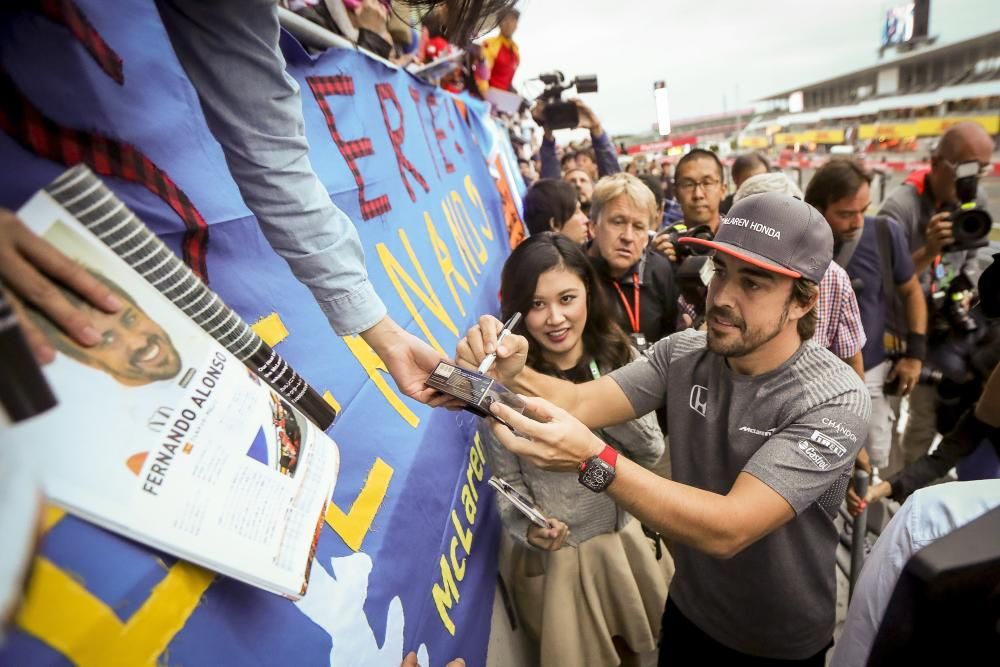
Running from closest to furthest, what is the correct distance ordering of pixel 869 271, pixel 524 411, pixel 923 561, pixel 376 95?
pixel 923 561 → pixel 524 411 → pixel 376 95 → pixel 869 271

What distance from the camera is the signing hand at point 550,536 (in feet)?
5.56

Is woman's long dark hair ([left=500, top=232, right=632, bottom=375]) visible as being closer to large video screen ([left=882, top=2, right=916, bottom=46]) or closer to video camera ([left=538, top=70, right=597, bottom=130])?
video camera ([left=538, top=70, right=597, bottom=130])

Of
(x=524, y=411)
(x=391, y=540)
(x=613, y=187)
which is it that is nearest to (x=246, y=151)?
(x=524, y=411)

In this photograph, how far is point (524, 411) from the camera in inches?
45.3

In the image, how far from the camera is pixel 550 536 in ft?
5.57

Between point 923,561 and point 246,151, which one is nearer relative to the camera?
point 923,561

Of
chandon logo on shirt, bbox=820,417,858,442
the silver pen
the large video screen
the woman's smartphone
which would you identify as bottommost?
the woman's smartphone

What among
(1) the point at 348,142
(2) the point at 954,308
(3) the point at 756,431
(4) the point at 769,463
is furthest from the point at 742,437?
(2) the point at 954,308

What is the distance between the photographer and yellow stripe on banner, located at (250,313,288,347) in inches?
43.5

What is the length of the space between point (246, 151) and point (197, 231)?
23cm

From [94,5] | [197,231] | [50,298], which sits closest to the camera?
[50,298]

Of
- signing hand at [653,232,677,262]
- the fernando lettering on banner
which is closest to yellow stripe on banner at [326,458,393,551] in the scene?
the fernando lettering on banner

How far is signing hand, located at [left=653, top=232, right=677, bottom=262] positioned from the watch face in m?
2.14

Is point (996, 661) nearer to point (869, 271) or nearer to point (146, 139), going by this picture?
point (146, 139)
